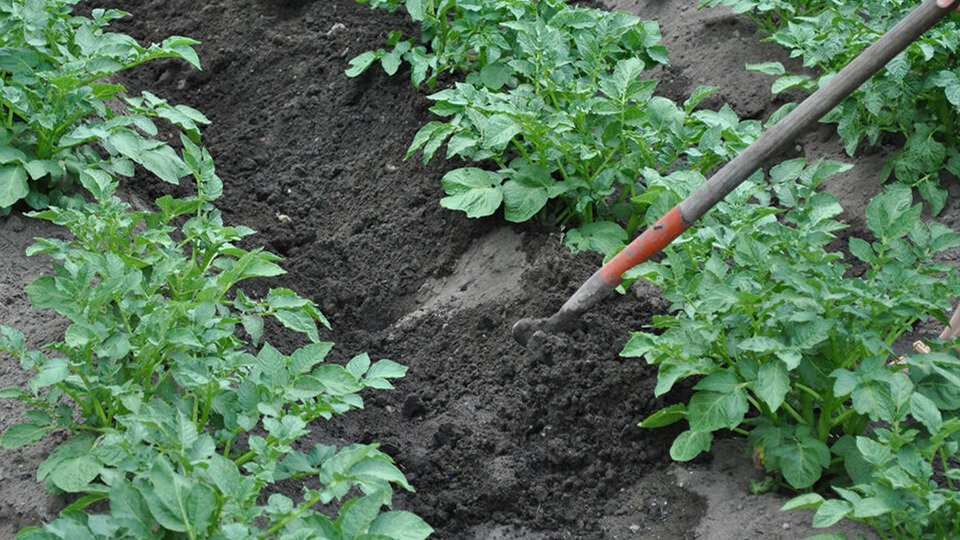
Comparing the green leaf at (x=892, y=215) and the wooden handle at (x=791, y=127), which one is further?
the wooden handle at (x=791, y=127)

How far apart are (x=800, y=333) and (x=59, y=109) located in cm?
252

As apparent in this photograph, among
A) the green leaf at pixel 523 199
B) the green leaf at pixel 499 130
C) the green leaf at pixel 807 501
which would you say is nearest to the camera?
the green leaf at pixel 807 501

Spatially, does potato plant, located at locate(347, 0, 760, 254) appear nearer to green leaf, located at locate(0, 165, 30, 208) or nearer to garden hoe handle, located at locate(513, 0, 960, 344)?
garden hoe handle, located at locate(513, 0, 960, 344)

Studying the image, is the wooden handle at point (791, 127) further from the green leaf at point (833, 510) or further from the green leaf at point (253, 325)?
the green leaf at point (253, 325)

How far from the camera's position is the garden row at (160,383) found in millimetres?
2498

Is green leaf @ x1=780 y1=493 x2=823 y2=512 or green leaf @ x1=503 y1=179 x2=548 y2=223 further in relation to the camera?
green leaf @ x1=503 y1=179 x2=548 y2=223

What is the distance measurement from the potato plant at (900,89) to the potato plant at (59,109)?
2.32 metres

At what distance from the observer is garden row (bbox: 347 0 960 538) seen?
2.87m

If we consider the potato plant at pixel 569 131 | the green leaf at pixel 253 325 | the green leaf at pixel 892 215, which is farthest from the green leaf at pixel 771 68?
the green leaf at pixel 253 325

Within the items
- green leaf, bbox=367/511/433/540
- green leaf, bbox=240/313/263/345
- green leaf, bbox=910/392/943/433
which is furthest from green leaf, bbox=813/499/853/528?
green leaf, bbox=240/313/263/345

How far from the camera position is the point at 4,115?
13.4 feet

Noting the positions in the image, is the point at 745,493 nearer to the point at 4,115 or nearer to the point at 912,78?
the point at 912,78

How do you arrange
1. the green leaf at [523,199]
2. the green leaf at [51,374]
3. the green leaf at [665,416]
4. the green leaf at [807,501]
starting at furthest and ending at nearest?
the green leaf at [523,199] → the green leaf at [665,416] → the green leaf at [51,374] → the green leaf at [807,501]

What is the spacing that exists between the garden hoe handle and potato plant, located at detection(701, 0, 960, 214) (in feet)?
2.57
